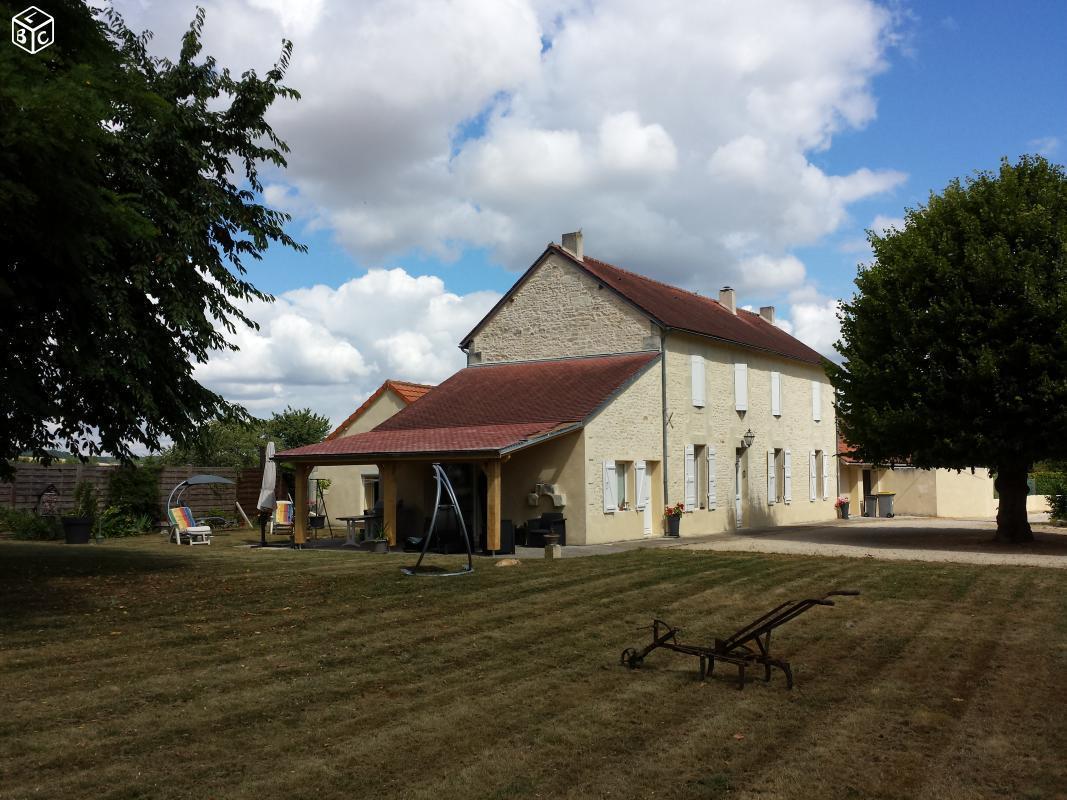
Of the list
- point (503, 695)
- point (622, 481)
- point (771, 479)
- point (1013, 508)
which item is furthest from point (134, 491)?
point (1013, 508)

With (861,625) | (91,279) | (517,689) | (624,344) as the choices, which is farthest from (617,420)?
(517,689)

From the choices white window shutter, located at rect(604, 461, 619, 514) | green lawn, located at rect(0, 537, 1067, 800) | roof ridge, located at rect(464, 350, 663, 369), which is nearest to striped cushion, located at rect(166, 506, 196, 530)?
green lawn, located at rect(0, 537, 1067, 800)

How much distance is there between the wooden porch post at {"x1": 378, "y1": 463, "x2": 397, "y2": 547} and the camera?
19062mm

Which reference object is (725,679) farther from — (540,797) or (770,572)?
(770,572)

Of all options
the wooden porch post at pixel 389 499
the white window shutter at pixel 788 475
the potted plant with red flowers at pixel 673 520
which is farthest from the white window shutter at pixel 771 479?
the wooden porch post at pixel 389 499

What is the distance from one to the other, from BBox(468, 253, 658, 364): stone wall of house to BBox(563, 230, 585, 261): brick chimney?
478 millimetres

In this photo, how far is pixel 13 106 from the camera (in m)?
7.58

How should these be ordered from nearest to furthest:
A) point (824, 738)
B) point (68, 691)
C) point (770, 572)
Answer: point (824, 738), point (68, 691), point (770, 572)

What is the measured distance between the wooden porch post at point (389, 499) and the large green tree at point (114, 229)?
603 cm

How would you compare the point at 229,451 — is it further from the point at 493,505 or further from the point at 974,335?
the point at 974,335

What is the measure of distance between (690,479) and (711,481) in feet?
4.29

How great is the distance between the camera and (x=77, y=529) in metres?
20.1

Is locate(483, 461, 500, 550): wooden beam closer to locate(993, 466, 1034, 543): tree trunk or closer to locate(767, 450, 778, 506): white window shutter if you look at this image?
locate(993, 466, 1034, 543): tree trunk

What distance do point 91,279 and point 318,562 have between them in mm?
7105
